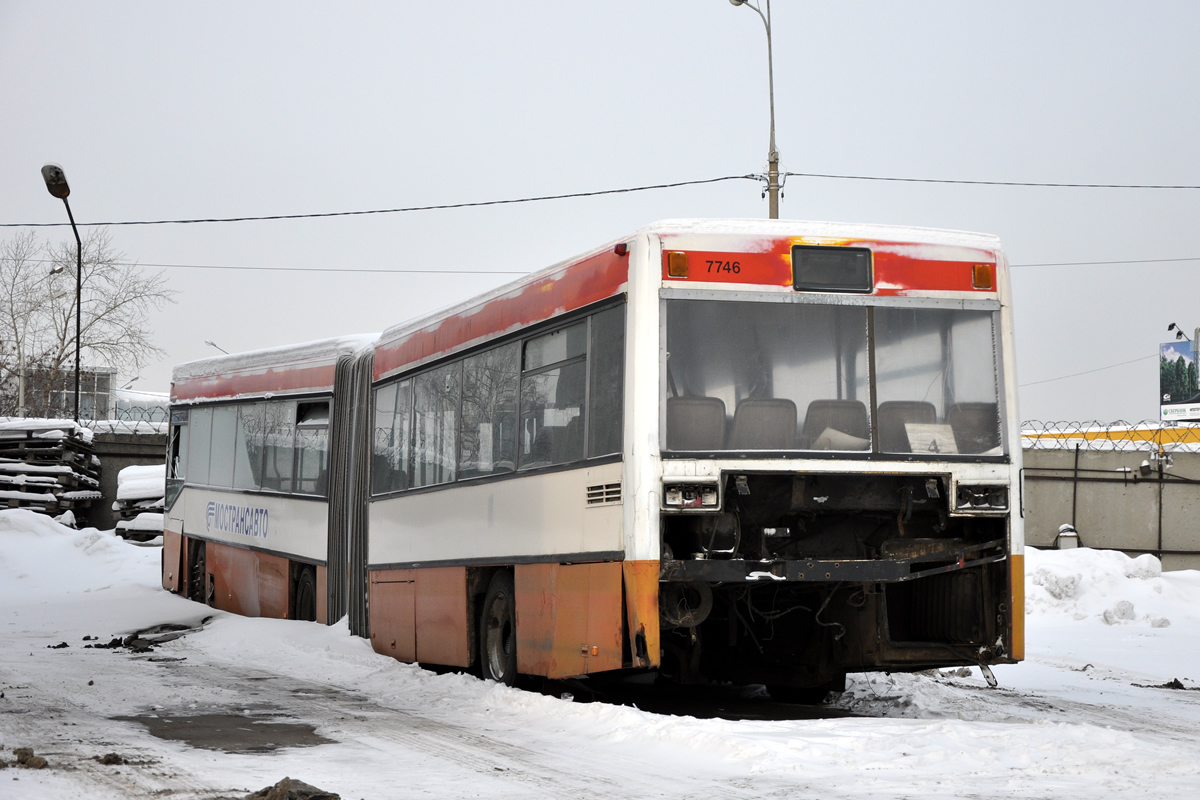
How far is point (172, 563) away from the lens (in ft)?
70.3

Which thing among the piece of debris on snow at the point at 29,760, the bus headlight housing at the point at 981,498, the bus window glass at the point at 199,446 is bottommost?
the piece of debris on snow at the point at 29,760

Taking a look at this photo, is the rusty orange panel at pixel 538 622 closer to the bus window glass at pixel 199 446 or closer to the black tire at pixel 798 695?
the black tire at pixel 798 695

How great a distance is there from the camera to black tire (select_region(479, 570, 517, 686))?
11008 mm

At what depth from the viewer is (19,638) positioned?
16766 mm

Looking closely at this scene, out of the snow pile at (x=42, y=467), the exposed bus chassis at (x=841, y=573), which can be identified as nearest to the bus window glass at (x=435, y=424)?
the exposed bus chassis at (x=841, y=573)

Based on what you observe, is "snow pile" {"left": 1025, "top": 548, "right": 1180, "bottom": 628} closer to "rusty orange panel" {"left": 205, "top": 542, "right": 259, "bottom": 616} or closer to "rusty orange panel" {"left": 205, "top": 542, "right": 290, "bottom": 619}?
"rusty orange panel" {"left": 205, "top": 542, "right": 290, "bottom": 619}

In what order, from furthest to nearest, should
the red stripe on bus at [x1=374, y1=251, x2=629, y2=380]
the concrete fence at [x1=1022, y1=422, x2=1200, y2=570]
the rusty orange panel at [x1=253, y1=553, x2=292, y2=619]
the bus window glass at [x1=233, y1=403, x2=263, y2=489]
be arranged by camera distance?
the concrete fence at [x1=1022, y1=422, x2=1200, y2=570]
the bus window glass at [x1=233, y1=403, x2=263, y2=489]
the rusty orange panel at [x1=253, y1=553, x2=292, y2=619]
the red stripe on bus at [x1=374, y1=251, x2=629, y2=380]

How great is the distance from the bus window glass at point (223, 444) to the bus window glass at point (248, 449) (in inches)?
6.8

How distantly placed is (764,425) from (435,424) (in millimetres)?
4472

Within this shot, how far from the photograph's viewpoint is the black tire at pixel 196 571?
2022 centimetres

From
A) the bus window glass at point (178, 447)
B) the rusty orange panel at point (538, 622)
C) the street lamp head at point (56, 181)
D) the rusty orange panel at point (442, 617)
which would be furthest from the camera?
the street lamp head at point (56, 181)

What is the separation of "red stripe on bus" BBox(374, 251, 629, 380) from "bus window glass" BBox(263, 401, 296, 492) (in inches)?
148

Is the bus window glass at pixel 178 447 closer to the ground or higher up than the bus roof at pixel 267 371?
closer to the ground

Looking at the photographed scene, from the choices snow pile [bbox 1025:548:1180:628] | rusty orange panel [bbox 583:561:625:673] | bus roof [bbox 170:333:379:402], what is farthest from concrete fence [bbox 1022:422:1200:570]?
rusty orange panel [bbox 583:561:625:673]
